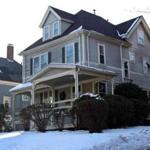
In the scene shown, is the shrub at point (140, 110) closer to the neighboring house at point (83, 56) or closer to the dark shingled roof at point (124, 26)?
the neighboring house at point (83, 56)

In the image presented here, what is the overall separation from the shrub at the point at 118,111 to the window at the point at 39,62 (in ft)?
33.3

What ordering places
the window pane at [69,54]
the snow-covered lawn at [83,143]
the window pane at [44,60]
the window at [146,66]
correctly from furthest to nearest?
the window at [146,66] → the window pane at [44,60] → the window pane at [69,54] → the snow-covered lawn at [83,143]

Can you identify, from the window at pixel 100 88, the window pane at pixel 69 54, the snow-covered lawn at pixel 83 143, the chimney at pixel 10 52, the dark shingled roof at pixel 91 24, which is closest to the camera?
the snow-covered lawn at pixel 83 143

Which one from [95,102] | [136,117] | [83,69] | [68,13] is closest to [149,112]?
[136,117]

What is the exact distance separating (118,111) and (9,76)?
81.7 feet

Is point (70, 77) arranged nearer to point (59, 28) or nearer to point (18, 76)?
point (59, 28)

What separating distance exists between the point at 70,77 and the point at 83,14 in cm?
805

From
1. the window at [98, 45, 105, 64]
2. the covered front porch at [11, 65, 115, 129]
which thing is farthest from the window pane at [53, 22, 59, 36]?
the covered front porch at [11, 65, 115, 129]

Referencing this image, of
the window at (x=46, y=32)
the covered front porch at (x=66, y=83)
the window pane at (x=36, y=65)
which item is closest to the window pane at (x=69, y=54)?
the covered front porch at (x=66, y=83)

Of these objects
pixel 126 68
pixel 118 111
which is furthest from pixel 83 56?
pixel 118 111

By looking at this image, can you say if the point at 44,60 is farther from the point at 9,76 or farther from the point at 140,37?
the point at 9,76

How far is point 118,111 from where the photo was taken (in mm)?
19344

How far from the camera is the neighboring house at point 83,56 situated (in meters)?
24.4

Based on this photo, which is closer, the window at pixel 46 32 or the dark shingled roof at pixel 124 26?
the window at pixel 46 32
